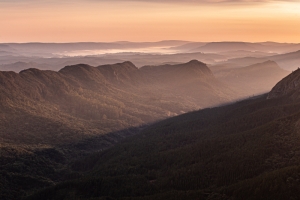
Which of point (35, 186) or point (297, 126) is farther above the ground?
point (297, 126)

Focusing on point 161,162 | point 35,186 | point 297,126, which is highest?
point 297,126

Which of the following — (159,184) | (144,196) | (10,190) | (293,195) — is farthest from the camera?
(10,190)

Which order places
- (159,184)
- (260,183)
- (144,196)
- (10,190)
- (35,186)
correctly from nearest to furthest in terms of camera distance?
(260,183) < (144,196) < (159,184) < (10,190) < (35,186)

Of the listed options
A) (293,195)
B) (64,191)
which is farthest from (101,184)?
(293,195)

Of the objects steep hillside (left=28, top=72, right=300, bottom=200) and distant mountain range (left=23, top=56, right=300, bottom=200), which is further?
steep hillside (left=28, top=72, right=300, bottom=200)

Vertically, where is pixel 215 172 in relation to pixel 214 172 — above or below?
above

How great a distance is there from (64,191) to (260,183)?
8333 cm

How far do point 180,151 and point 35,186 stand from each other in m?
73.1

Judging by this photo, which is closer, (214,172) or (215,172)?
(215,172)

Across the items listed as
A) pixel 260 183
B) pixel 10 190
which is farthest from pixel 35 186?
pixel 260 183

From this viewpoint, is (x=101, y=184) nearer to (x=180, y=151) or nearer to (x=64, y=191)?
(x=64, y=191)

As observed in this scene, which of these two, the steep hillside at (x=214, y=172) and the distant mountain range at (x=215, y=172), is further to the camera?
the steep hillside at (x=214, y=172)

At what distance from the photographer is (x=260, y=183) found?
12388 centimetres

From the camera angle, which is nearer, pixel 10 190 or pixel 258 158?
pixel 258 158
